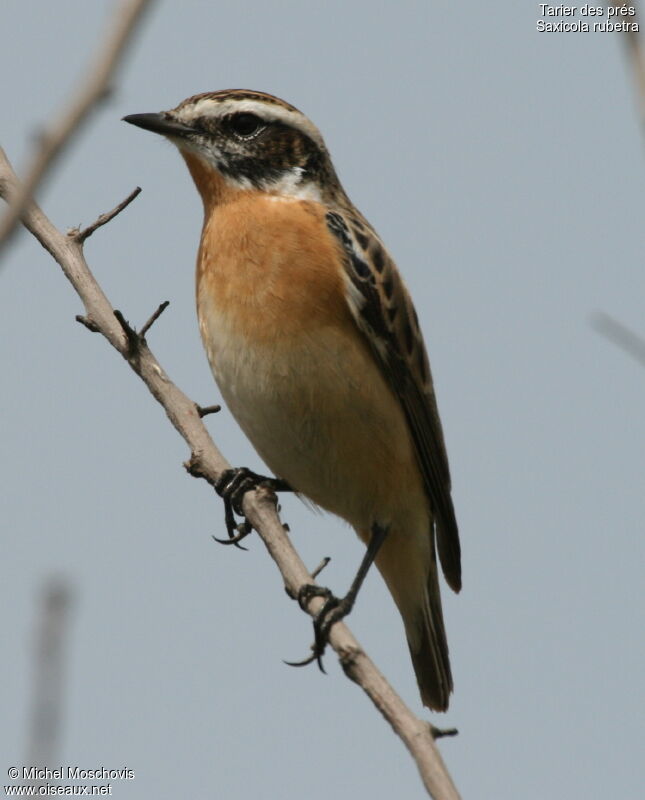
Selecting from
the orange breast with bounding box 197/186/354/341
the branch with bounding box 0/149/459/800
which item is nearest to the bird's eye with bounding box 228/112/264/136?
the orange breast with bounding box 197/186/354/341

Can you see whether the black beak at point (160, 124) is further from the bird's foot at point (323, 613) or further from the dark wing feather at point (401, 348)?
the bird's foot at point (323, 613)

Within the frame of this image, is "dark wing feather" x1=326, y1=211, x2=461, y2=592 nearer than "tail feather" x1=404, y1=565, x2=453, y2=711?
Yes

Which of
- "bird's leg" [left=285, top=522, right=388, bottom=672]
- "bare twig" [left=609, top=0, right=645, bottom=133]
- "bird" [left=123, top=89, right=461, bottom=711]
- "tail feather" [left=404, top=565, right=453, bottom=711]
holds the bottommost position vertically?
"tail feather" [left=404, top=565, right=453, bottom=711]

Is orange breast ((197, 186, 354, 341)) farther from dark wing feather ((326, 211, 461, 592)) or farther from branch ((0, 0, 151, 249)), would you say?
branch ((0, 0, 151, 249))

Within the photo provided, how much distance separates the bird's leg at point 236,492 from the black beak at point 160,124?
2.23 m

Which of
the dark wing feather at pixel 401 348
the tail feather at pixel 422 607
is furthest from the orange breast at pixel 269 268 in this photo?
the tail feather at pixel 422 607

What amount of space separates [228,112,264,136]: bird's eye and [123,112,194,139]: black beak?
0.35m

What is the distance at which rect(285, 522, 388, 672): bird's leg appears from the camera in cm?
632

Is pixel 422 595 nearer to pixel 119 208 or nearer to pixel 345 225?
pixel 345 225

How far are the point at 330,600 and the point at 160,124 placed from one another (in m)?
3.25

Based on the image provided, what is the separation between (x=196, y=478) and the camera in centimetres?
665

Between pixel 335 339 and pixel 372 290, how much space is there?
0.61 meters

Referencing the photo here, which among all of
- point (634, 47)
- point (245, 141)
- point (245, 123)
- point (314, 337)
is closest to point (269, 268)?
point (314, 337)

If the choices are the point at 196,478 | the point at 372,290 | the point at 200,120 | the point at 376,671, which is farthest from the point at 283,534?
the point at 200,120
